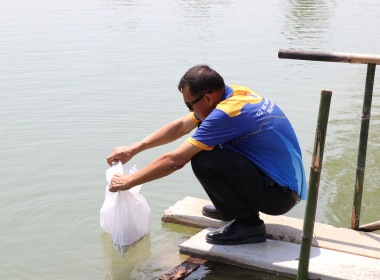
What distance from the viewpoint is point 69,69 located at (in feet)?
30.9

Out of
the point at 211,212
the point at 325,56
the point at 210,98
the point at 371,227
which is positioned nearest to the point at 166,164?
the point at 210,98

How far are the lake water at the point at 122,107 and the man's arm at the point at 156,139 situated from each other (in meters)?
0.60

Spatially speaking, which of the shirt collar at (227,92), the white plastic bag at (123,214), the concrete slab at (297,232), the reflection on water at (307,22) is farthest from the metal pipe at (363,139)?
the reflection on water at (307,22)

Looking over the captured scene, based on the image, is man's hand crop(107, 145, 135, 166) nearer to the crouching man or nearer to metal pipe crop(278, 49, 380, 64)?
the crouching man

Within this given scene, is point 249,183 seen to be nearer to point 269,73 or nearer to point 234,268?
point 234,268

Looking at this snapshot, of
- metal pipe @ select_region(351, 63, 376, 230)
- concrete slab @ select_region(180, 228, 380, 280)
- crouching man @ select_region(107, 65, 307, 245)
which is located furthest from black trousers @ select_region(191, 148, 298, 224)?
metal pipe @ select_region(351, 63, 376, 230)

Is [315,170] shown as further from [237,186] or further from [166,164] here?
[166,164]

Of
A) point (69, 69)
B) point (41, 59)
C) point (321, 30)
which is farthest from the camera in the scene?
point (321, 30)

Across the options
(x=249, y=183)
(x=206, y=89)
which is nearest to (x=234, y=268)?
(x=249, y=183)

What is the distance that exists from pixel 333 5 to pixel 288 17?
3.72 metres

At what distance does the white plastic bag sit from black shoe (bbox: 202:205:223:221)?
39 centimetres

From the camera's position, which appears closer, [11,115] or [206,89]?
[206,89]

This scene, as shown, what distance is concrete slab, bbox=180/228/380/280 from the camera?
3.21m

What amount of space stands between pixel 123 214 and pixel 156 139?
1.92ft
